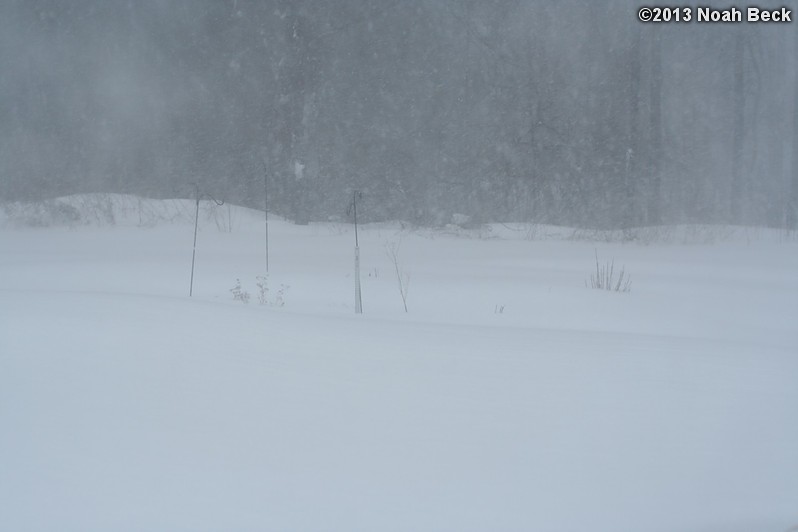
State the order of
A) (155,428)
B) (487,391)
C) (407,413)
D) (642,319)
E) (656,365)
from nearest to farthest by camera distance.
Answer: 1. (155,428)
2. (407,413)
3. (487,391)
4. (656,365)
5. (642,319)

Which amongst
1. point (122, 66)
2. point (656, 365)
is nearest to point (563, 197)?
point (122, 66)

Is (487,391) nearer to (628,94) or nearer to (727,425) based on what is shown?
(727,425)

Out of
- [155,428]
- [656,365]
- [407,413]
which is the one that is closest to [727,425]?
[656,365]

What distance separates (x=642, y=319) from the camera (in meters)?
5.66

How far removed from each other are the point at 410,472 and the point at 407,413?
42 centimetres

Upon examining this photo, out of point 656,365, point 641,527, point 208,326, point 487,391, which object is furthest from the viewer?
point 208,326

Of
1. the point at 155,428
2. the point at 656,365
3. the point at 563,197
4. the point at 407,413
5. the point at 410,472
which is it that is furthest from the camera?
the point at 563,197

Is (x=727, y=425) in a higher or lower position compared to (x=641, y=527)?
higher

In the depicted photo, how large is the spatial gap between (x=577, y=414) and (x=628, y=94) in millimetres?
12696

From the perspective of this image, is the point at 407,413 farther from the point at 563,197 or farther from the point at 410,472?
the point at 563,197

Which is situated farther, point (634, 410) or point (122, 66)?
point (122, 66)

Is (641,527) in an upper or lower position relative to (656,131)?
lower

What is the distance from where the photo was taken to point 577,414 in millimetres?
2865

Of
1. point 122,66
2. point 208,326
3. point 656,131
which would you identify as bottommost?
point 208,326
